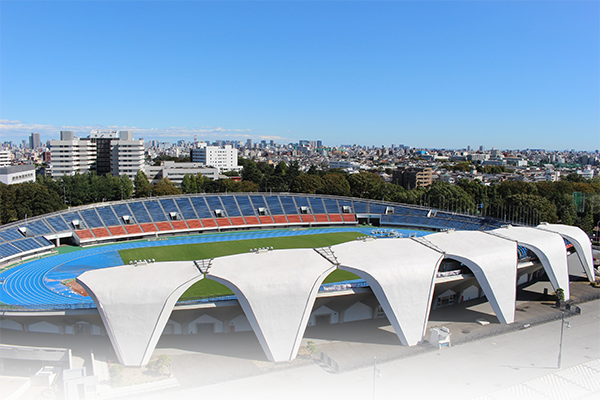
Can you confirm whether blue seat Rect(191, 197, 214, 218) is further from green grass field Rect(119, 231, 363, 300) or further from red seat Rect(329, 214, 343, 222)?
red seat Rect(329, 214, 343, 222)

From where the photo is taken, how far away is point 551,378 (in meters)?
22.4

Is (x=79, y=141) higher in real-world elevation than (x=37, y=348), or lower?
higher

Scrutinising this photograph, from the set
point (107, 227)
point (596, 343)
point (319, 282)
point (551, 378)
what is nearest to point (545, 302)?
point (596, 343)

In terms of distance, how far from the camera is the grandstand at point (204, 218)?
47719 millimetres

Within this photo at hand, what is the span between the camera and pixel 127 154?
362ft

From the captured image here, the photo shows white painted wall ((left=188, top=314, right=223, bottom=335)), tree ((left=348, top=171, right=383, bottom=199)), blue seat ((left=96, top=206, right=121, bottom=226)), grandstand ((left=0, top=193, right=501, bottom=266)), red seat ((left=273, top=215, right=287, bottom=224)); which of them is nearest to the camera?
white painted wall ((left=188, top=314, right=223, bottom=335))

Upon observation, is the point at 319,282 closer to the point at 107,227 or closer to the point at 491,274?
the point at 491,274

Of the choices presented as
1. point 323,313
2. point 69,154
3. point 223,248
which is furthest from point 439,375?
point 69,154


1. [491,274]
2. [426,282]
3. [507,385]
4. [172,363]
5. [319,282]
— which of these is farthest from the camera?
[491,274]

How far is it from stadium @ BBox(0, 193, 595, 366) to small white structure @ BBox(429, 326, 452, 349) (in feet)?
2.38

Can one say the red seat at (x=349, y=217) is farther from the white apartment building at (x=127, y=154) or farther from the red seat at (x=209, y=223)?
the white apartment building at (x=127, y=154)

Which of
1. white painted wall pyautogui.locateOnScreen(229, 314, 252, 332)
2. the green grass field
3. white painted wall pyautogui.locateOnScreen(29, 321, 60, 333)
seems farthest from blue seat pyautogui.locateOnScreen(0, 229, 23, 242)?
white painted wall pyautogui.locateOnScreen(229, 314, 252, 332)

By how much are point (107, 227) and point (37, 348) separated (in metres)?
30.7

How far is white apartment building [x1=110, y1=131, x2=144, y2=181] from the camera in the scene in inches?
4323
